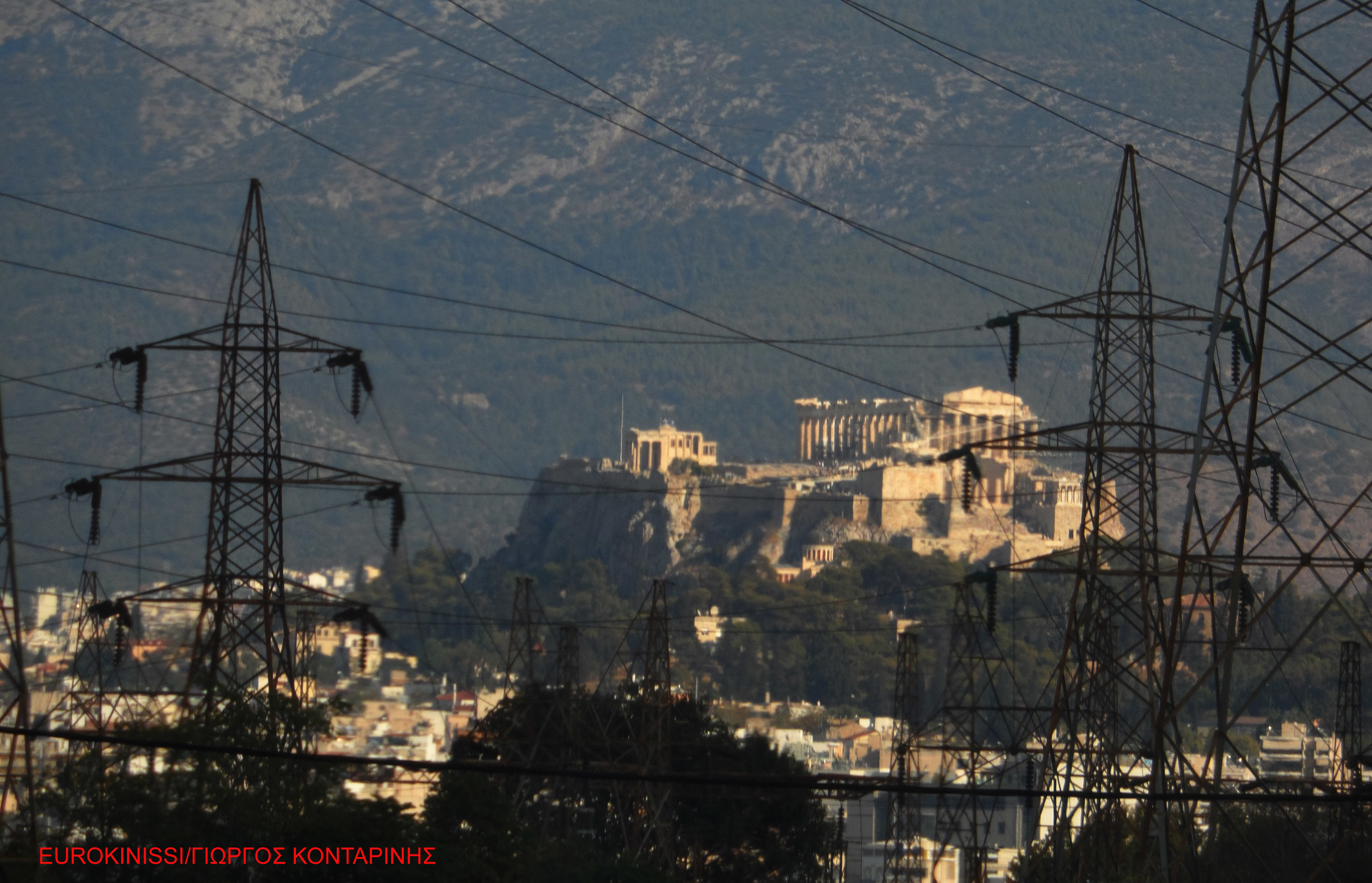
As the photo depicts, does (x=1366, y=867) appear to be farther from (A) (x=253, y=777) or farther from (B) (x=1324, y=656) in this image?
(B) (x=1324, y=656)

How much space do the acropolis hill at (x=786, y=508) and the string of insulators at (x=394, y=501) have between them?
130577 millimetres

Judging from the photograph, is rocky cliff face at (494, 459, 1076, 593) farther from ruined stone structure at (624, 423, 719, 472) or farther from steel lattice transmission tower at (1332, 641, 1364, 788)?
steel lattice transmission tower at (1332, 641, 1364, 788)

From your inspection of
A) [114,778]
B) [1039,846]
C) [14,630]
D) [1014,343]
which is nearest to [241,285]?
[114,778]

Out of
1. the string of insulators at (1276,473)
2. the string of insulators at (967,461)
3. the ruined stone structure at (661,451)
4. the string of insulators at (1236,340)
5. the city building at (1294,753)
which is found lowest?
Answer: the city building at (1294,753)

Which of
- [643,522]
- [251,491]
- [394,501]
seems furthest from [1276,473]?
[643,522]

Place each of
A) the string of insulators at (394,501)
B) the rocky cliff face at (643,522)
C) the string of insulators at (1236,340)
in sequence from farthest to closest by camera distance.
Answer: the rocky cliff face at (643,522)
the string of insulators at (1236,340)
the string of insulators at (394,501)

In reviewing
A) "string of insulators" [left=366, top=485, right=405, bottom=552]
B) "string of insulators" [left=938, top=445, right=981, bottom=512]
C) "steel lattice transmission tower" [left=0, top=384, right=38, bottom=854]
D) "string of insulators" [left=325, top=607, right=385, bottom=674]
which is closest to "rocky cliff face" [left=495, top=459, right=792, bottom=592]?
"string of insulators" [left=938, top=445, right=981, bottom=512]

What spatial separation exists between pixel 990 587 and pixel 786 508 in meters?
144

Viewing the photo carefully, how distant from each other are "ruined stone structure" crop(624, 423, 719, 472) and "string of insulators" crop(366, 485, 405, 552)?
16125 cm

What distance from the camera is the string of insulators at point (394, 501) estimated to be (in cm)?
3012

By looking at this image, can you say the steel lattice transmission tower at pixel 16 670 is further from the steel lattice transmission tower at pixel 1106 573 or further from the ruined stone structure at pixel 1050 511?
the ruined stone structure at pixel 1050 511

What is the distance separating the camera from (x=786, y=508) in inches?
7087

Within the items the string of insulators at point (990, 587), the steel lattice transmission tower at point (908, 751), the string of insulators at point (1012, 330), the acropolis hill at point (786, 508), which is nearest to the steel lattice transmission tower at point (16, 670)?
the string of insulators at point (1012, 330)

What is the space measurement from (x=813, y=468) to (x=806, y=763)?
119 m
